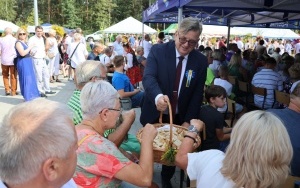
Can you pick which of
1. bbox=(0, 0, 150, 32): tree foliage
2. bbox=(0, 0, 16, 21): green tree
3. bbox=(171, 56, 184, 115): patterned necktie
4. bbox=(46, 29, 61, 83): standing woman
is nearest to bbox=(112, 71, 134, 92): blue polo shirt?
bbox=(171, 56, 184, 115): patterned necktie

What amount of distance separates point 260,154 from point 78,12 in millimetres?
52573

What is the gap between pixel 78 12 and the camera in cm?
5109

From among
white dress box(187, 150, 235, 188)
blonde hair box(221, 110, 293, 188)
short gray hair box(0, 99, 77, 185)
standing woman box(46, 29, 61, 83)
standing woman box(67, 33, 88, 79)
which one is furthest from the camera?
standing woman box(67, 33, 88, 79)

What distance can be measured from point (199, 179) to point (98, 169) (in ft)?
1.88

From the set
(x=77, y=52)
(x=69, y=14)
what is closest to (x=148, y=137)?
(x=77, y=52)

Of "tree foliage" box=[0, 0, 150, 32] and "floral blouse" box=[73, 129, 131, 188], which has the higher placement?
"tree foliage" box=[0, 0, 150, 32]

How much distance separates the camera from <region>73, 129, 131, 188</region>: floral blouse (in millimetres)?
1800

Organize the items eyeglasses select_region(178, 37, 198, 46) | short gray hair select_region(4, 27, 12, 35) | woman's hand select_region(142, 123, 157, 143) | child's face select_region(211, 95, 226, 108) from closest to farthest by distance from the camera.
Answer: woman's hand select_region(142, 123, 157, 143) → eyeglasses select_region(178, 37, 198, 46) → child's face select_region(211, 95, 226, 108) → short gray hair select_region(4, 27, 12, 35)

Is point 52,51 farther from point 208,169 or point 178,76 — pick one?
point 208,169

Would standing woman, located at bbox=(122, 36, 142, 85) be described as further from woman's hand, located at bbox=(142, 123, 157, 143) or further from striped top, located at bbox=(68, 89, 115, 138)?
woman's hand, located at bbox=(142, 123, 157, 143)

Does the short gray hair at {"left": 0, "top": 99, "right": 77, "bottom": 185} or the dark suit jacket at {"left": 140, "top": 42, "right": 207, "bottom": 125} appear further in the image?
the dark suit jacket at {"left": 140, "top": 42, "right": 207, "bottom": 125}

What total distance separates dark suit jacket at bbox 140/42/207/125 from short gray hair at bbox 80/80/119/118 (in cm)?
81

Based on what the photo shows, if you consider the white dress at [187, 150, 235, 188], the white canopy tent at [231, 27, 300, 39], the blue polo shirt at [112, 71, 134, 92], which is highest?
the white canopy tent at [231, 27, 300, 39]

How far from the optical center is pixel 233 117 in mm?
4902
